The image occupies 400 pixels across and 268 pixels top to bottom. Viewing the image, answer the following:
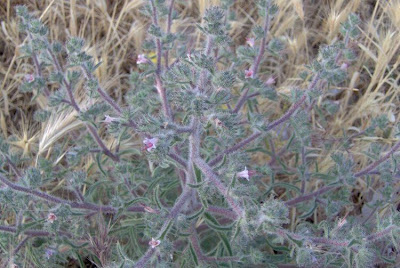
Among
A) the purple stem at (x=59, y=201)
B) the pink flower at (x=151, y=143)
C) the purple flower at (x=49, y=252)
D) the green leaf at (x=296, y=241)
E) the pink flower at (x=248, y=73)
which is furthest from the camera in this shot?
the pink flower at (x=248, y=73)

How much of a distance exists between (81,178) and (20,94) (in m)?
1.81

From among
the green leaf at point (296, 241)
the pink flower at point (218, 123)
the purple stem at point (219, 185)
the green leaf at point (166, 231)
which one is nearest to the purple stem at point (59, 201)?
the green leaf at point (166, 231)

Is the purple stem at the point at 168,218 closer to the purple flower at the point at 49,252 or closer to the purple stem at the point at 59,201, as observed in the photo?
the purple stem at the point at 59,201

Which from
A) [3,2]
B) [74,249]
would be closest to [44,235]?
[74,249]

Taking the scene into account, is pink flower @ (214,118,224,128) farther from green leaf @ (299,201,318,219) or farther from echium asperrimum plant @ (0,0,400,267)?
green leaf @ (299,201,318,219)

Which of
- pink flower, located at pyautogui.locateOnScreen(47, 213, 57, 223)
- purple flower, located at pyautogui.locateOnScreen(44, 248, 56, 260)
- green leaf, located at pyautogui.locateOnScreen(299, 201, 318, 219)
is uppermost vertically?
pink flower, located at pyautogui.locateOnScreen(47, 213, 57, 223)

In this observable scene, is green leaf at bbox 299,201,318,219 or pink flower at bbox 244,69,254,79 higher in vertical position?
pink flower at bbox 244,69,254,79

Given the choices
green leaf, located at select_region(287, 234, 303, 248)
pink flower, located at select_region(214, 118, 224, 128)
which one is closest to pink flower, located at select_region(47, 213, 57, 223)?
pink flower, located at select_region(214, 118, 224, 128)

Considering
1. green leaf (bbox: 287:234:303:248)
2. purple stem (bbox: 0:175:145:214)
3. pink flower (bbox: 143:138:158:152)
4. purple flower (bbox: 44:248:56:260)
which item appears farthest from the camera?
purple flower (bbox: 44:248:56:260)

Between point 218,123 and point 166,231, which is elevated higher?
point 218,123

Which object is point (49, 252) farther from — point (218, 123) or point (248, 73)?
point (248, 73)

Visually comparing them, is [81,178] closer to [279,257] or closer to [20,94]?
[279,257]

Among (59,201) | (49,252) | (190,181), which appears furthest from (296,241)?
(49,252)

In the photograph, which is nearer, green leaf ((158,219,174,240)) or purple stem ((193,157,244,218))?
purple stem ((193,157,244,218))
